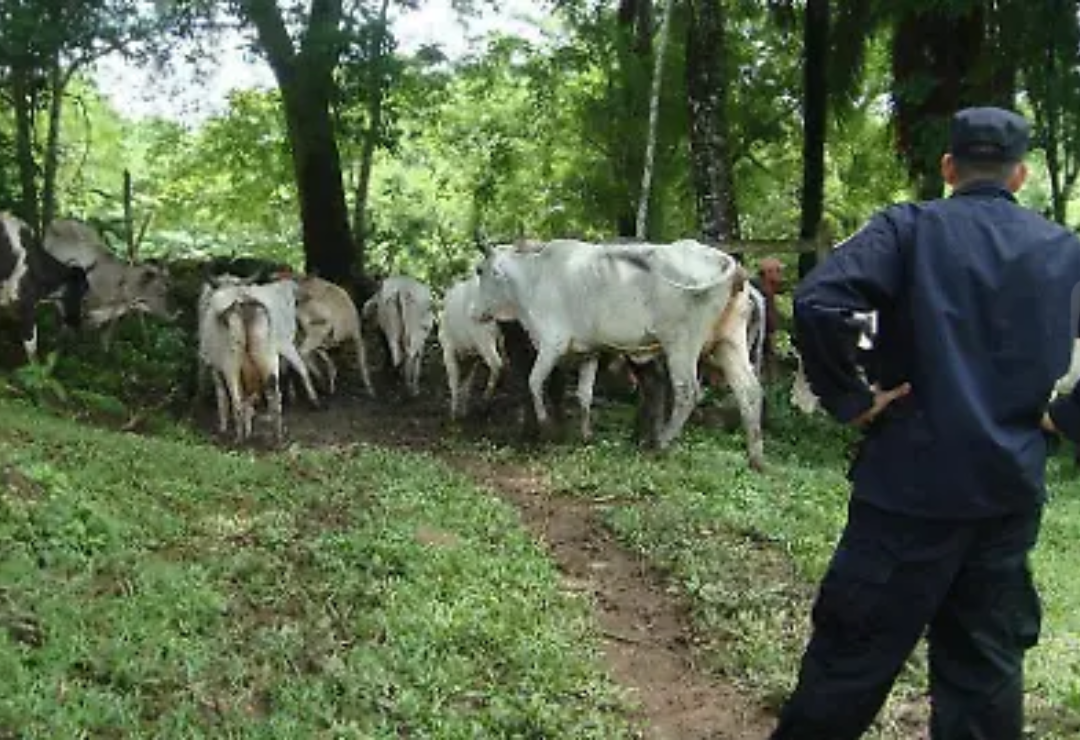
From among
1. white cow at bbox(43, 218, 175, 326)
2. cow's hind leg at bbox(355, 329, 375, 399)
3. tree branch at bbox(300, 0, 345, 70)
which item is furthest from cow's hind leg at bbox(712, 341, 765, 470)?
white cow at bbox(43, 218, 175, 326)

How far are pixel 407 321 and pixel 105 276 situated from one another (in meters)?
3.23

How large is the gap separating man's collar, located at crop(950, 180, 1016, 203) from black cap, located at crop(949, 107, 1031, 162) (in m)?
0.07

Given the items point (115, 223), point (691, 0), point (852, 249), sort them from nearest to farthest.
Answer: point (852, 249) < point (691, 0) < point (115, 223)

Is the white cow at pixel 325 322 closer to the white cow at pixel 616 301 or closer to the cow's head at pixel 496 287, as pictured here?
the cow's head at pixel 496 287

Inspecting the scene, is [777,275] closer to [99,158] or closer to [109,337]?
[109,337]

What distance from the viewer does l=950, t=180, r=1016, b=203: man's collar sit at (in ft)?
13.4

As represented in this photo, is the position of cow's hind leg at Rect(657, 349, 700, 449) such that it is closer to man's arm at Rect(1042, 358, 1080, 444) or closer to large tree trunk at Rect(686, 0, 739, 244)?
large tree trunk at Rect(686, 0, 739, 244)

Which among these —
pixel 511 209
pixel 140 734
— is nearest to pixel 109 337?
pixel 511 209

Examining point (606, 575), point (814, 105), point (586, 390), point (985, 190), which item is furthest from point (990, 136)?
point (814, 105)

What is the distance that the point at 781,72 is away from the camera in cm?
2047

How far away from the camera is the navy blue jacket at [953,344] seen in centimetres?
390

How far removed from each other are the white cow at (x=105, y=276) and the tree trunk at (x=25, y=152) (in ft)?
0.93

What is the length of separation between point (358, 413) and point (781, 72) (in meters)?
9.43

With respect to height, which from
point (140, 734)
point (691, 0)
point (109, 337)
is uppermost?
point (691, 0)
